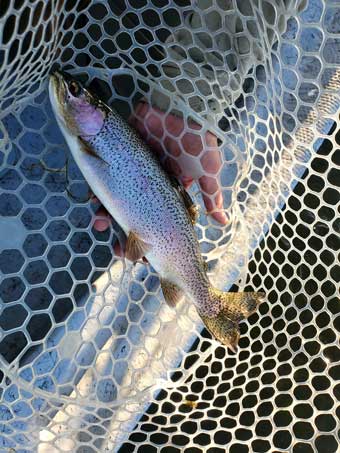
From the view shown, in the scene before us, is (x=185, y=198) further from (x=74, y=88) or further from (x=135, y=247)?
(x=74, y=88)

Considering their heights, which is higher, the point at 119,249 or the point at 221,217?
the point at 221,217

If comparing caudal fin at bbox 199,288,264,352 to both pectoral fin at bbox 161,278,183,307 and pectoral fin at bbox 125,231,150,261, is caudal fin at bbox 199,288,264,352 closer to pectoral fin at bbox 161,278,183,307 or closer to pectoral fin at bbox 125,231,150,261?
pectoral fin at bbox 161,278,183,307

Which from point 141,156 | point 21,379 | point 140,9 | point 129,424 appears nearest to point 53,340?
point 21,379

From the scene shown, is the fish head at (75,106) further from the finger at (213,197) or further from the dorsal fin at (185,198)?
the finger at (213,197)

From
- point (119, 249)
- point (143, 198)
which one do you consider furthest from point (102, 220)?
point (143, 198)

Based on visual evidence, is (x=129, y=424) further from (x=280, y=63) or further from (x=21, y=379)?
(x=280, y=63)

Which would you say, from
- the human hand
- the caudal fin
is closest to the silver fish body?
the caudal fin
